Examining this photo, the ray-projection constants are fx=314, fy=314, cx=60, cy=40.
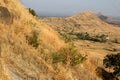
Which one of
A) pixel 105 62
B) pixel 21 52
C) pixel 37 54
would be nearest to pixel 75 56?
pixel 37 54

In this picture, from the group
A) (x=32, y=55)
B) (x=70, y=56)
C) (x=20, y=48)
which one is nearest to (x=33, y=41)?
(x=32, y=55)

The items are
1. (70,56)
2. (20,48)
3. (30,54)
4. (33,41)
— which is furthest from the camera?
(70,56)

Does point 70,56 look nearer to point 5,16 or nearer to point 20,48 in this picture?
point 20,48

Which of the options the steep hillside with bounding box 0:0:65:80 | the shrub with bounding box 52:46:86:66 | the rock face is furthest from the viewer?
the shrub with bounding box 52:46:86:66

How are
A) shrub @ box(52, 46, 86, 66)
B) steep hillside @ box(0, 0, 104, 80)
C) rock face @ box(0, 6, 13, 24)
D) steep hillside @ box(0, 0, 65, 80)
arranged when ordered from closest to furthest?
steep hillside @ box(0, 0, 65, 80), steep hillside @ box(0, 0, 104, 80), rock face @ box(0, 6, 13, 24), shrub @ box(52, 46, 86, 66)

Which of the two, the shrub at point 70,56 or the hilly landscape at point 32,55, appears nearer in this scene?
the hilly landscape at point 32,55

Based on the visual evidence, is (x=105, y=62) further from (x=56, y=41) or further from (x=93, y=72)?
(x=56, y=41)

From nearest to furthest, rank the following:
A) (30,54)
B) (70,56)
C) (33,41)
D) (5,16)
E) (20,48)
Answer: (20,48) → (30,54) → (5,16) → (33,41) → (70,56)

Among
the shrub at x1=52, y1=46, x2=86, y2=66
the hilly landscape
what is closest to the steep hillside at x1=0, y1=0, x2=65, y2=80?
the hilly landscape

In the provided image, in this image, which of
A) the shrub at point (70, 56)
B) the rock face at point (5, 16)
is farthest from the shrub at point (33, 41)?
the shrub at point (70, 56)

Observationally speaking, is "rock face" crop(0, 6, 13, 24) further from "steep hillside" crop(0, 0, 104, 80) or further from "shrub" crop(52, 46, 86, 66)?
"shrub" crop(52, 46, 86, 66)

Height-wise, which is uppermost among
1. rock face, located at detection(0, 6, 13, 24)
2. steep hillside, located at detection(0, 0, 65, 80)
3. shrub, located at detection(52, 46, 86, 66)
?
rock face, located at detection(0, 6, 13, 24)

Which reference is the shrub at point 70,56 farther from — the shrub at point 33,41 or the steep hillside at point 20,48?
the shrub at point 33,41

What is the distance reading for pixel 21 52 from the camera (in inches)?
521
